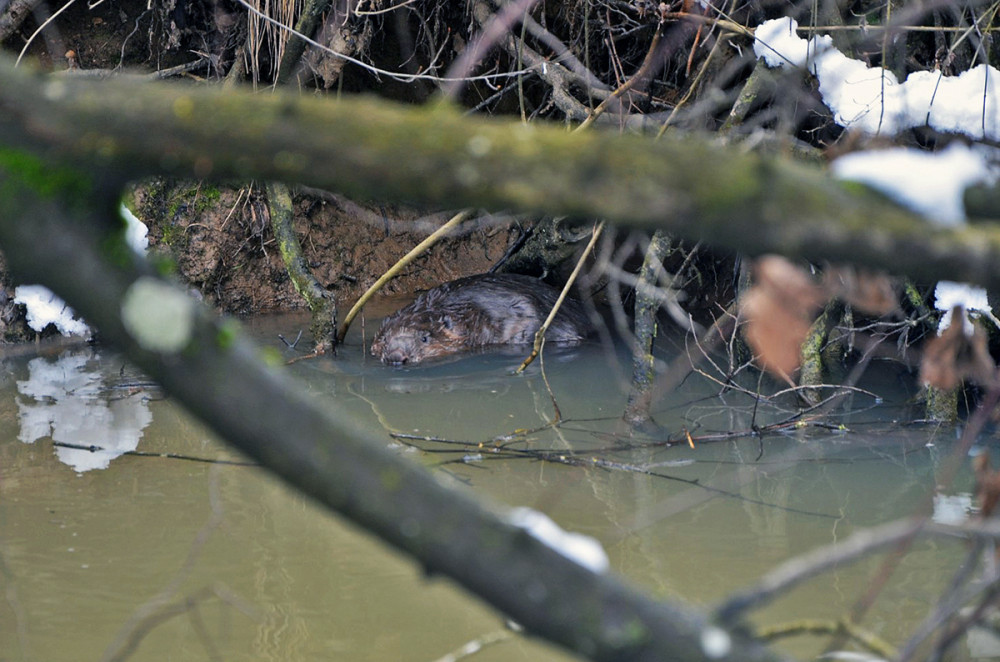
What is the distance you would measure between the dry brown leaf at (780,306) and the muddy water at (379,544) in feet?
3.34

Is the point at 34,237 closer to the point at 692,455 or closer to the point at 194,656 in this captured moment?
the point at 194,656

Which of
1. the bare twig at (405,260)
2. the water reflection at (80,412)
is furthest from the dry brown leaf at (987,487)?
the bare twig at (405,260)

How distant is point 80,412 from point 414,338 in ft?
6.66

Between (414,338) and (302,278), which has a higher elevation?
(302,278)

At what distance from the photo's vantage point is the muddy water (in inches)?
99.3

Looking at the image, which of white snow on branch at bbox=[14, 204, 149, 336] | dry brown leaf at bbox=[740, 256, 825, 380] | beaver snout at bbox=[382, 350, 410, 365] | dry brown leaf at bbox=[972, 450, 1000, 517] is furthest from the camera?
white snow on branch at bbox=[14, 204, 149, 336]

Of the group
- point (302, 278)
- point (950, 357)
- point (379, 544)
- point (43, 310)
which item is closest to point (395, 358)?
point (302, 278)

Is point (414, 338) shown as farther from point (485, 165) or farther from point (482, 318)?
point (485, 165)

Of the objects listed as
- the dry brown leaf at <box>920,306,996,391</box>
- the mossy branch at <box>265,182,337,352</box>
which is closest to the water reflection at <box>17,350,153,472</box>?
the mossy branch at <box>265,182,337,352</box>

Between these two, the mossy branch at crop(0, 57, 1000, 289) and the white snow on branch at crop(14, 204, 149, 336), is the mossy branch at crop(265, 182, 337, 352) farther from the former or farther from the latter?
the mossy branch at crop(0, 57, 1000, 289)

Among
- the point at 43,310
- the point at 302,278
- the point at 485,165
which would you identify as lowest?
the point at 43,310

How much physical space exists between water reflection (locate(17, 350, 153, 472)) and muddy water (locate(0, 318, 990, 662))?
0.02 m

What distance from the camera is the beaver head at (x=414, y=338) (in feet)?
18.6

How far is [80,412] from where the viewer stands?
14.8 feet
